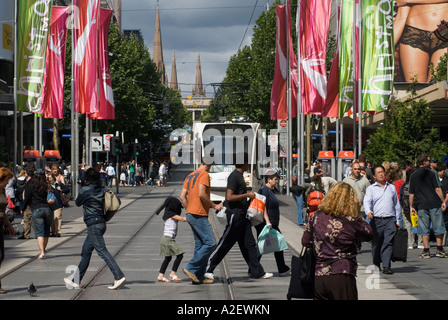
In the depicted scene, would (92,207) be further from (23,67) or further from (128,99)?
(128,99)

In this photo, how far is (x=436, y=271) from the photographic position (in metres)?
13.6

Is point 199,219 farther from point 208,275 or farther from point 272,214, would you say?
point 272,214

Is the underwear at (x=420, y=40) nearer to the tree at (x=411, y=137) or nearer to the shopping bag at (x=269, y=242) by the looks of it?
the tree at (x=411, y=137)

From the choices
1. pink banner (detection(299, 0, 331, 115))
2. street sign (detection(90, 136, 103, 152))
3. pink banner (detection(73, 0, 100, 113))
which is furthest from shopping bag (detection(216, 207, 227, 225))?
street sign (detection(90, 136, 103, 152))

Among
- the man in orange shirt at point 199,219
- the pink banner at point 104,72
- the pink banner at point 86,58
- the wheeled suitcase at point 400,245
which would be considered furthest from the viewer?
the pink banner at point 104,72

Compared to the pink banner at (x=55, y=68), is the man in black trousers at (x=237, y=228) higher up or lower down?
lower down

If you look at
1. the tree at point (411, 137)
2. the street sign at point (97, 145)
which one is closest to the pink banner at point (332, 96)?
the tree at point (411, 137)

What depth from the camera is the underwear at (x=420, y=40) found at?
70.7 m

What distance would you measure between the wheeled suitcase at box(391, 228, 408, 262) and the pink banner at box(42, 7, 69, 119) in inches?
771

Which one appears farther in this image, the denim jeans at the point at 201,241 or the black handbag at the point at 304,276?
the denim jeans at the point at 201,241

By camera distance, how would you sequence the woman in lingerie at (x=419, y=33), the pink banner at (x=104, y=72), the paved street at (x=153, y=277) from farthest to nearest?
the woman in lingerie at (x=419, y=33)
the pink banner at (x=104, y=72)
the paved street at (x=153, y=277)

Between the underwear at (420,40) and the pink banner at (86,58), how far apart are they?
42426 mm

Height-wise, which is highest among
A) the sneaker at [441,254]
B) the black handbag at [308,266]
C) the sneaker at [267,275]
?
the black handbag at [308,266]

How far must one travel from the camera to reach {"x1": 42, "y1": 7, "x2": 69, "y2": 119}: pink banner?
3056 cm
